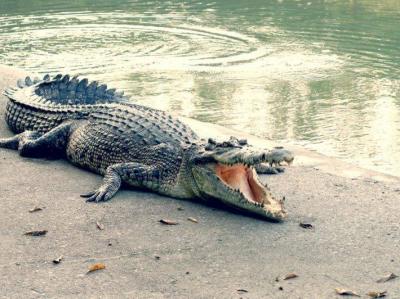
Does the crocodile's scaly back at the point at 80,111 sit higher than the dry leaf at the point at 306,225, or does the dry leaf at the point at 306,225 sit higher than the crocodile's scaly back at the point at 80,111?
the crocodile's scaly back at the point at 80,111

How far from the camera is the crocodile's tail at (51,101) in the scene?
22.5 ft

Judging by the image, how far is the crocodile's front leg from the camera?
5.82 meters

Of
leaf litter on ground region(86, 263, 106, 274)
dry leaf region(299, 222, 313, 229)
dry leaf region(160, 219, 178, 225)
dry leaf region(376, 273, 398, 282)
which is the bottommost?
dry leaf region(299, 222, 313, 229)

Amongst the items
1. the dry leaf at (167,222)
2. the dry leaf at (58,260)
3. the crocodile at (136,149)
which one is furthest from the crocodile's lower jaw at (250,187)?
Result: the dry leaf at (58,260)

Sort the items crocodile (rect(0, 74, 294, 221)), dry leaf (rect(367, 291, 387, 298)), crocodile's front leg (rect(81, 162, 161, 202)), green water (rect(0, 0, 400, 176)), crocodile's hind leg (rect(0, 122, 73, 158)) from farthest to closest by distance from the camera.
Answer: green water (rect(0, 0, 400, 176)) → crocodile's hind leg (rect(0, 122, 73, 158)) → crocodile's front leg (rect(81, 162, 161, 202)) → crocodile (rect(0, 74, 294, 221)) → dry leaf (rect(367, 291, 387, 298))

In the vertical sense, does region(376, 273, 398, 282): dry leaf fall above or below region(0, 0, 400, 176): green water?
above

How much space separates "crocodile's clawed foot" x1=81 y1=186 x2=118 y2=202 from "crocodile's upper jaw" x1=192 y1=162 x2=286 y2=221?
61 cm

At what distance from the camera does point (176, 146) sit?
598cm

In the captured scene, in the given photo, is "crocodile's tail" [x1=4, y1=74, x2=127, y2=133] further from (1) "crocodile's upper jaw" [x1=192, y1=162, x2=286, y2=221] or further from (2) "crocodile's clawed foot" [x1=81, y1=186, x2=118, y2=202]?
(1) "crocodile's upper jaw" [x1=192, y1=162, x2=286, y2=221]

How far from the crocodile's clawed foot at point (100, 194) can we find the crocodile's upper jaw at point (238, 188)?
2.01ft

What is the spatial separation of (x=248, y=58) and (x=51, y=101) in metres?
5.29

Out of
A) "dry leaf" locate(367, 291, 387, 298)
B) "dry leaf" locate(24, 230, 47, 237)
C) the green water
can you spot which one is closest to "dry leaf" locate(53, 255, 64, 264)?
"dry leaf" locate(24, 230, 47, 237)

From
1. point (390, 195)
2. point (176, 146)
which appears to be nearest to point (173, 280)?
point (176, 146)

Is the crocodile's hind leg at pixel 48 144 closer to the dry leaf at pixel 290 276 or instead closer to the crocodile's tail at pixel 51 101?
the crocodile's tail at pixel 51 101
